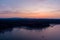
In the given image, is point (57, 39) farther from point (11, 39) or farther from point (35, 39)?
point (11, 39)

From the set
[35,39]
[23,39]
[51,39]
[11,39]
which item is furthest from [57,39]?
[11,39]

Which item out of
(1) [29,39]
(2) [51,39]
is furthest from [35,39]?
(2) [51,39]

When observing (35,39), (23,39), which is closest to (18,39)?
(23,39)

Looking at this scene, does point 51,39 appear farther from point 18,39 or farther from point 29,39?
point 18,39

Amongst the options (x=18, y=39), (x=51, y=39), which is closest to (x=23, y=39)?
(x=18, y=39)

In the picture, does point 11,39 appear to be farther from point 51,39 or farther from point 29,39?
point 51,39

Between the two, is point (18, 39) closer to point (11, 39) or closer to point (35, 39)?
point (11, 39)
